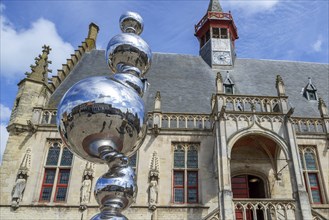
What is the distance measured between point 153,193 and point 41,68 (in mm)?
8365

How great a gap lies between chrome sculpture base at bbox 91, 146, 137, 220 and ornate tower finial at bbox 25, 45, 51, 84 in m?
13.7

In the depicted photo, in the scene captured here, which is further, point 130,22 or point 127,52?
point 130,22

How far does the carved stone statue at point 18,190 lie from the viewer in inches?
432

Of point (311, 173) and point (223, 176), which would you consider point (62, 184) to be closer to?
point (223, 176)

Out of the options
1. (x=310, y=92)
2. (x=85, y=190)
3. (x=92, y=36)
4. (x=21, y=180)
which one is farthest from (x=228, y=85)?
(x=21, y=180)

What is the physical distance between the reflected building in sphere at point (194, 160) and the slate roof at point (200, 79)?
11cm

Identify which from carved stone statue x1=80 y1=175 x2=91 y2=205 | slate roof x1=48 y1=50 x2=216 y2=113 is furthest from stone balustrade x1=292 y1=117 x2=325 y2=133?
carved stone statue x1=80 y1=175 x2=91 y2=205

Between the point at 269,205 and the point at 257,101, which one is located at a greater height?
the point at 257,101

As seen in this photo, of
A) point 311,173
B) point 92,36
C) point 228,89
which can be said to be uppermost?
point 92,36

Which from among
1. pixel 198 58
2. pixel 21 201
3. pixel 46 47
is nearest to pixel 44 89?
pixel 46 47

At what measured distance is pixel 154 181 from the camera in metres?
11.6

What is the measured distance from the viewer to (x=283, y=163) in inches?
491

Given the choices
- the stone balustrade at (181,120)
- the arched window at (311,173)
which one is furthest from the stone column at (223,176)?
the arched window at (311,173)

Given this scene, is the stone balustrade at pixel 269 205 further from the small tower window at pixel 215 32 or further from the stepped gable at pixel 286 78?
the small tower window at pixel 215 32
